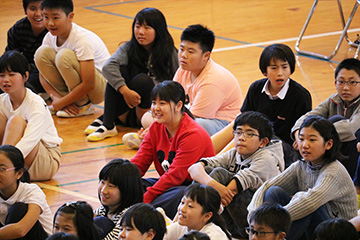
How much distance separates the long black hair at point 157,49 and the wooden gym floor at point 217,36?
18.1 inches

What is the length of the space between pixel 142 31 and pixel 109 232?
1700 millimetres

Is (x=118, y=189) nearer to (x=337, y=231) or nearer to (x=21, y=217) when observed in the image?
(x=21, y=217)

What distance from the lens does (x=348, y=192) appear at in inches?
101

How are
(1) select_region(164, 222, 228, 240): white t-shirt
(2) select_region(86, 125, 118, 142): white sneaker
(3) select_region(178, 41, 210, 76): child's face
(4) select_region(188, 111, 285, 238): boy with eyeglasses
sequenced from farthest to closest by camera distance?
(2) select_region(86, 125, 118, 142): white sneaker < (3) select_region(178, 41, 210, 76): child's face < (4) select_region(188, 111, 285, 238): boy with eyeglasses < (1) select_region(164, 222, 228, 240): white t-shirt

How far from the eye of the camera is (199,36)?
11.7 feet

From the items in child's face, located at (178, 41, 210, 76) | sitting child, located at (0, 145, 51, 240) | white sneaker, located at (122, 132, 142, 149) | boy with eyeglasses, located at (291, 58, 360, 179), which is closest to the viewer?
sitting child, located at (0, 145, 51, 240)

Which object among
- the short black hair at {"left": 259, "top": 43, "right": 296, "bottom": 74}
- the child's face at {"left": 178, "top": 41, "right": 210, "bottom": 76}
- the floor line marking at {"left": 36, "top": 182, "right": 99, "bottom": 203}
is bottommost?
the floor line marking at {"left": 36, "top": 182, "right": 99, "bottom": 203}

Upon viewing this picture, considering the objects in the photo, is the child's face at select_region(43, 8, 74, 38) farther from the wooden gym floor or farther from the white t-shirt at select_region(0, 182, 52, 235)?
the white t-shirt at select_region(0, 182, 52, 235)

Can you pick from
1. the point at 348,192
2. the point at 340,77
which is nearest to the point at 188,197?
the point at 348,192

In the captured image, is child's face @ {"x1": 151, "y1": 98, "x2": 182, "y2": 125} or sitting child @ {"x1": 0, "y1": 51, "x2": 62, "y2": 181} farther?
sitting child @ {"x1": 0, "y1": 51, "x2": 62, "y2": 181}

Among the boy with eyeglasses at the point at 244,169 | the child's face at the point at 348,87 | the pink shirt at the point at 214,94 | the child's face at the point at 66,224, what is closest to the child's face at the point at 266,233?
the boy with eyeglasses at the point at 244,169

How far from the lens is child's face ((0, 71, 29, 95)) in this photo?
11.1ft

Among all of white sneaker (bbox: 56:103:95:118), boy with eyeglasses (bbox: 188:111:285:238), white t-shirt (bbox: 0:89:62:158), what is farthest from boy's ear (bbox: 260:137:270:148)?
white sneaker (bbox: 56:103:95:118)

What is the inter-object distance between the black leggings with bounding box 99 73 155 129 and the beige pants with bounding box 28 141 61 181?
679 millimetres
